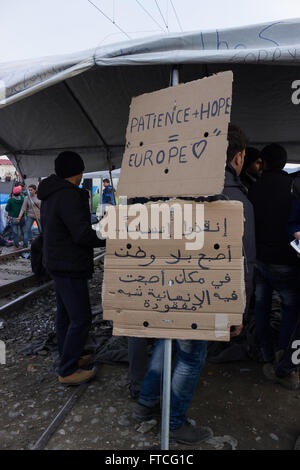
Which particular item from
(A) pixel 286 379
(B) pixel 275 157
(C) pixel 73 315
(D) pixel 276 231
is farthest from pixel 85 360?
(B) pixel 275 157

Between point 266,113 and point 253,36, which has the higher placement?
point 266,113

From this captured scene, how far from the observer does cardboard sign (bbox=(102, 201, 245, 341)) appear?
1.82 m

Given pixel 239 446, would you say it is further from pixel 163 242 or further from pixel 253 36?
pixel 253 36

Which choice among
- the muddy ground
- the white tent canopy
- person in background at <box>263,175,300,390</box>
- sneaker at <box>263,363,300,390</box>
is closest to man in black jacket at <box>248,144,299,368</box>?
person in background at <box>263,175,300,390</box>

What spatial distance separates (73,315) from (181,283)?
1.59 m

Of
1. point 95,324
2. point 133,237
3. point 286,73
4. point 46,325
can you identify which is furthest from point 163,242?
point 46,325

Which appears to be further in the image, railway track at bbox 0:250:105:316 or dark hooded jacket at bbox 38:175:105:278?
railway track at bbox 0:250:105:316

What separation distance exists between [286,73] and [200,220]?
255 cm

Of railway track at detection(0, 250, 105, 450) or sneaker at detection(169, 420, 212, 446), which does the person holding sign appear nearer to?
sneaker at detection(169, 420, 212, 446)

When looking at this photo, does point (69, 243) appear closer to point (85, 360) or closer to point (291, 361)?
point (85, 360)

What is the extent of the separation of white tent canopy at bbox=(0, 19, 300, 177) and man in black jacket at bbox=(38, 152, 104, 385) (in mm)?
757

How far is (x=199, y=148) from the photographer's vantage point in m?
1.89

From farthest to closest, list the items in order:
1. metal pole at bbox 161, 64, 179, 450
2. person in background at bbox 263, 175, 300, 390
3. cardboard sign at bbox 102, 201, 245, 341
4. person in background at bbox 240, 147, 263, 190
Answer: person in background at bbox 240, 147, 263, 190 → person in background at bbox 263, 175, 300, 390 → metal pole at bbox 161, 64, 179, 450 → cardboard sign at bbox 102, 201, 245, 341

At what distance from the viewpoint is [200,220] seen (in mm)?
1852
